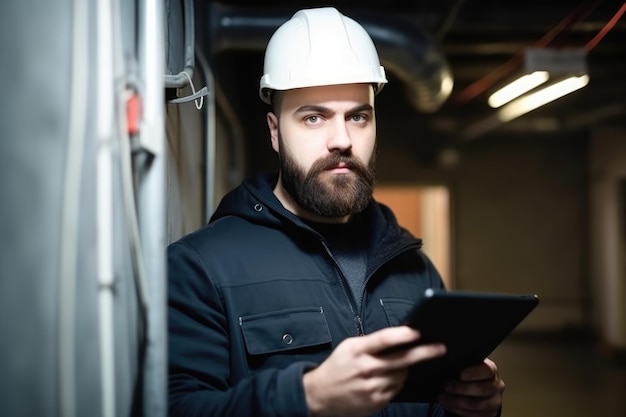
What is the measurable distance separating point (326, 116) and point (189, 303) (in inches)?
20.1

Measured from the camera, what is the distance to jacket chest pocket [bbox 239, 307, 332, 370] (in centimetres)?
120

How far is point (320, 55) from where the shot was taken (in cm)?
134

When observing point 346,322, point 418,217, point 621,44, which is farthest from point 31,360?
point 418,217

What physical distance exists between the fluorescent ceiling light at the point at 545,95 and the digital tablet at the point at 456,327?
2.40 m

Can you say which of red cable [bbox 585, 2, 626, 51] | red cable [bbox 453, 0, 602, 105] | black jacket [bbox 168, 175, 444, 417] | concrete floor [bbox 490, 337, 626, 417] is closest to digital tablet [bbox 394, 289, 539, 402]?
black jacket [bbox 168, 175, 444, 417]

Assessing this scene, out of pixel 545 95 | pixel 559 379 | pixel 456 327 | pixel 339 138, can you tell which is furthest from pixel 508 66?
pixel 456 327

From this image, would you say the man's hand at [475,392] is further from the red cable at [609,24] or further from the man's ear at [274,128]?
the red cable at [609,24]

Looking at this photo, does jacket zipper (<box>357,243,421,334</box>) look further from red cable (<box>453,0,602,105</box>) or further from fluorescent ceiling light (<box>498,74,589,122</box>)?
fluorescent ceiling light (<box>498,74,589,122</box>)

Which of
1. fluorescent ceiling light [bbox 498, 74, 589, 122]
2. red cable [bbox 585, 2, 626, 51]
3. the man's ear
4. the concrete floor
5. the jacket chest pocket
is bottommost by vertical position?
the concrete floor

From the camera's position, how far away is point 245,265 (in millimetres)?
1270

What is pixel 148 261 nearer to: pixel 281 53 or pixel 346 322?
pixel 346 322

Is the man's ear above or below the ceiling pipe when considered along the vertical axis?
below

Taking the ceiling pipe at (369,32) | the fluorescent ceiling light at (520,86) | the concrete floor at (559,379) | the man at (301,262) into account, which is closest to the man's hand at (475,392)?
the man at (301,262)

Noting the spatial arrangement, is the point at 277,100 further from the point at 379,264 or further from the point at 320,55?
the point at 379,264
